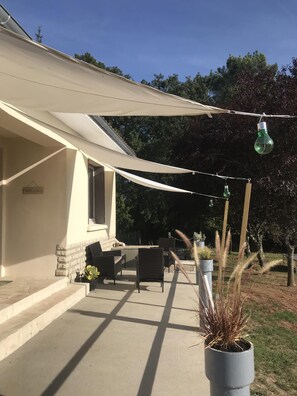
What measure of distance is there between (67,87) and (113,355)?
2.94m

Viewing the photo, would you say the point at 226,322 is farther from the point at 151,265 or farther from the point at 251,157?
the point at 251,157

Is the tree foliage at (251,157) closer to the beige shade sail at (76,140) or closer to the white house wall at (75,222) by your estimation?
the beige shade sail at (76,140)

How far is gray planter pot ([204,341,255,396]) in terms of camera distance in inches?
97.3

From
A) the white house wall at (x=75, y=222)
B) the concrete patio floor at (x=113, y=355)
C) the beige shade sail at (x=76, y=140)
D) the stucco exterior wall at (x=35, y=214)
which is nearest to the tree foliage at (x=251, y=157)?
the beige shade sail at (x=76, y=140)

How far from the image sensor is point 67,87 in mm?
2678

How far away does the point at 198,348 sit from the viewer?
4.56m

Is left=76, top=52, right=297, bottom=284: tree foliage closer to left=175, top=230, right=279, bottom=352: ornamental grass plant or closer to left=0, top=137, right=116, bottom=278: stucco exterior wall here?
left=0, top=137, right=116, bottom=278: stucco exterior wall

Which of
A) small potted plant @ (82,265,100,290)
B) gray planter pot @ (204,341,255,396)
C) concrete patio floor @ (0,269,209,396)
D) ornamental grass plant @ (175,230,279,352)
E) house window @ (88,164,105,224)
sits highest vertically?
house window @ (88,164,105,224)

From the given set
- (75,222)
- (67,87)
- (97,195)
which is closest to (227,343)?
(67,87)

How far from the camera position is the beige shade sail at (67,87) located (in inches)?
88.5

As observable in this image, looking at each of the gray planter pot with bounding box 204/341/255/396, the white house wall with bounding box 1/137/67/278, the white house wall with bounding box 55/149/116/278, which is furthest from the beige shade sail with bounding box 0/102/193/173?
the gray planter pot with bounding box 204/341/255/396

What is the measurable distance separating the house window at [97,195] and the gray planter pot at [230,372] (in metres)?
8.84

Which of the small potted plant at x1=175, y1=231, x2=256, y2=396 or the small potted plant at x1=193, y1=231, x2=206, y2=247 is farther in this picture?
the small potted plant at x1=193, y1=231, x2=206, y2=247

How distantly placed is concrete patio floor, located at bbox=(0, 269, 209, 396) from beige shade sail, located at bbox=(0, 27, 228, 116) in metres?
1.80
